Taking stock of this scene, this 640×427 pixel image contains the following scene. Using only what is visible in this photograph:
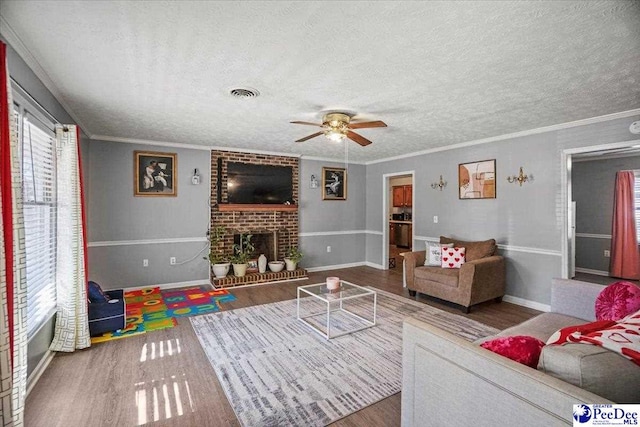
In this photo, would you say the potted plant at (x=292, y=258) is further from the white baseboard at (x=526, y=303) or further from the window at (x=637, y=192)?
the window at (x=637, y=192)

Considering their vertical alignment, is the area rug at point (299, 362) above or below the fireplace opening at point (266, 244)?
below

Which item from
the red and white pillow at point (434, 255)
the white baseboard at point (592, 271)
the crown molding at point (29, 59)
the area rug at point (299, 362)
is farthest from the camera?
the white baseboard at point (592, 271)

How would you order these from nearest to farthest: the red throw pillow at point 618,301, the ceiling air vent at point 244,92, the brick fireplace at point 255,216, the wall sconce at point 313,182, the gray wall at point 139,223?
the red throw pillow at point 618,301, the ceiling air vent at point 244,92, the gray wall at point 139,223, the brick fireplace at point 255,216, the wall sconce at point 313,182

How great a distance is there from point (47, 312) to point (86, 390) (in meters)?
0.95

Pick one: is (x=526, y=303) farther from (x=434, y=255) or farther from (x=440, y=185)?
(x=440, y=185)

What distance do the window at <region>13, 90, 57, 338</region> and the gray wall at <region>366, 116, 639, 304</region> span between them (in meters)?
5.28

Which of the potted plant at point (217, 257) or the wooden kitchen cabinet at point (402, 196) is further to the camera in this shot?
the wooden kitchen cabinet at point (402, 196)

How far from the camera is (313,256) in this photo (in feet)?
21.0

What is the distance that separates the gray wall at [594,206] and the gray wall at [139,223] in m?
7.32

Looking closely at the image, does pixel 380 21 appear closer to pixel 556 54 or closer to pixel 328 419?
pixel 556 54

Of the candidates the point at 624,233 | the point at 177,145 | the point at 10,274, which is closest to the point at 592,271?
the point at 624,233

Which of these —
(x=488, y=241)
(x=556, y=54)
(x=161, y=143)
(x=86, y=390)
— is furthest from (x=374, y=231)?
(x=86, y=390)

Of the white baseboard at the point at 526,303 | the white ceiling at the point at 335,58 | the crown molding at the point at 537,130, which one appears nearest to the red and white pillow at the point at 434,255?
the white baseboard at the point at 526,303

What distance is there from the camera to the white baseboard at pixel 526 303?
3.99 m
